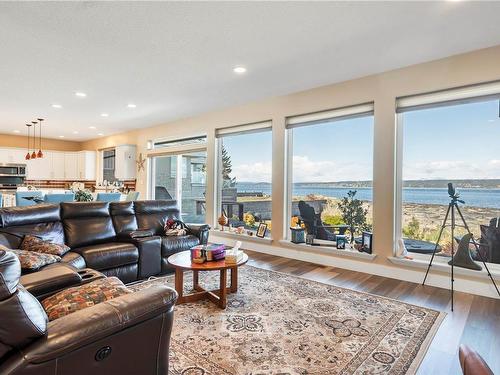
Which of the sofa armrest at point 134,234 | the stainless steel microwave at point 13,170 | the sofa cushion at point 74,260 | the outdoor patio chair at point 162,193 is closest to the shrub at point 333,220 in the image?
the sofa armrest at point 134,234

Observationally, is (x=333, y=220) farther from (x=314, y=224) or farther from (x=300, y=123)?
(x=300, y=123)

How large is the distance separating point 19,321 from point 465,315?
10.6ft

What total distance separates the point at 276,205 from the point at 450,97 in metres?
2.73

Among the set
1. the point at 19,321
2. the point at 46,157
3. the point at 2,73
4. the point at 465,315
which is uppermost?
the point at 2,73

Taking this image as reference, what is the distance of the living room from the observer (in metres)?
1.88

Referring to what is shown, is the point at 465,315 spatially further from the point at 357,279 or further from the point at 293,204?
the point at 293,204

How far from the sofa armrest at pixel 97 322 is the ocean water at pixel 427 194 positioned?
3308mm

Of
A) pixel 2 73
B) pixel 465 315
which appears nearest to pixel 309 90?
pixel 465 315

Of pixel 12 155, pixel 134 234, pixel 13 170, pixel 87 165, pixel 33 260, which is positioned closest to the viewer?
pixel 33 260

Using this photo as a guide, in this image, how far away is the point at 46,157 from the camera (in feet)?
30.0

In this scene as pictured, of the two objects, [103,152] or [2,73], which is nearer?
[2,73]

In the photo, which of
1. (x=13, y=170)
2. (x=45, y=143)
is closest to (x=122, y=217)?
(x=13, y=170)

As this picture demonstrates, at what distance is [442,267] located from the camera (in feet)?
11.1

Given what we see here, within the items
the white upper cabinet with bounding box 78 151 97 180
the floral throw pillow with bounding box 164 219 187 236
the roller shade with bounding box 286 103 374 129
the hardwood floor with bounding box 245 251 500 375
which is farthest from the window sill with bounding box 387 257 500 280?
the white upper cabinet with bounding box 78 151 97 180
